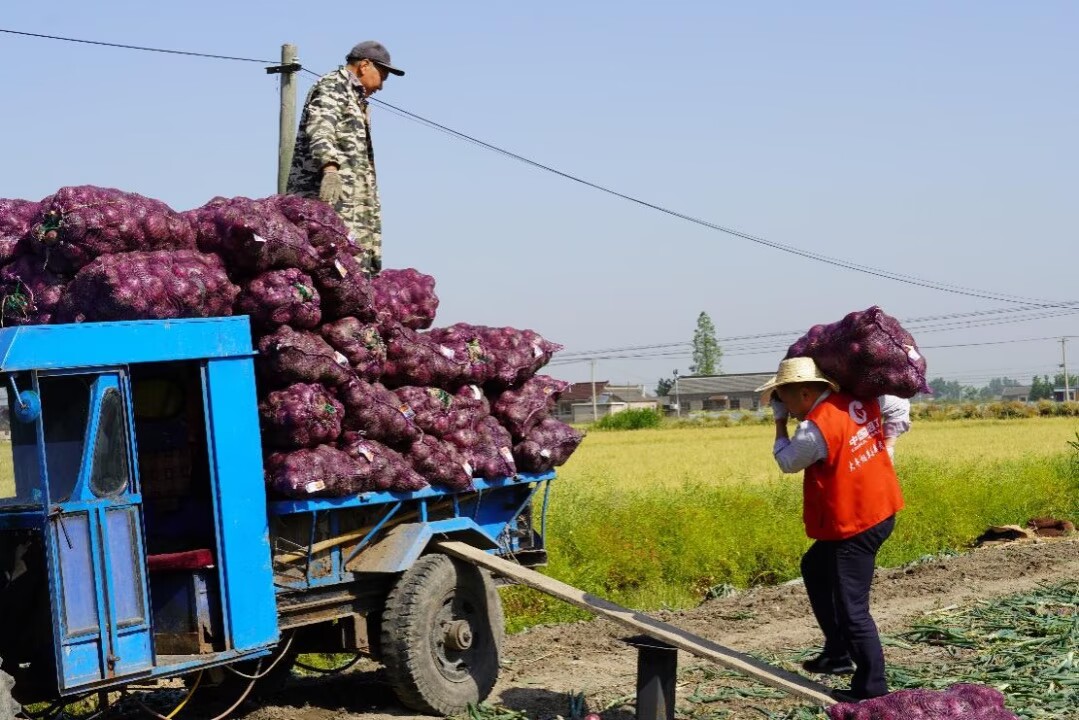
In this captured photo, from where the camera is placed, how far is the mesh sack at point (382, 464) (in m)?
7.67

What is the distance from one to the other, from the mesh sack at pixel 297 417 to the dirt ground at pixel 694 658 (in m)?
1.74

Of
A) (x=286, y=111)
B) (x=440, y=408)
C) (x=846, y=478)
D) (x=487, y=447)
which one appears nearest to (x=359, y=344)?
(x=440, y=408)

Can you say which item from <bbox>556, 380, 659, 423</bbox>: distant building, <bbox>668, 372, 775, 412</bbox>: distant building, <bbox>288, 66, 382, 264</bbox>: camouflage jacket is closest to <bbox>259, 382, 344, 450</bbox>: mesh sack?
<bbox>288, 66, 382, 264</bbox>: camouflage jacket

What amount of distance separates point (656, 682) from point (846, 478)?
1.48 m

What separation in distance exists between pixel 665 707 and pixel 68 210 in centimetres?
406

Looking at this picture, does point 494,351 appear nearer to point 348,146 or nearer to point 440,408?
point 440,408

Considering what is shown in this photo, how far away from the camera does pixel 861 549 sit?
7.09 m

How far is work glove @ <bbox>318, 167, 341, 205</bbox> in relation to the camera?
9.45m

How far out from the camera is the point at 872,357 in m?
7.10

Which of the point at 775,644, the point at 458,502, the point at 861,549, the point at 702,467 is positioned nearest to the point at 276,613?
the point at 458,502

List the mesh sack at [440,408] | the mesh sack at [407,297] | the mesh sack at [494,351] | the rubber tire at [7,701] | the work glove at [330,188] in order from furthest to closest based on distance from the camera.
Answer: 1. the work glove at [330,188]
2. the mesh sack at [494,351]
3. the mesh sack at [407,297]
4. the mesh sack at [440,408]
5. the rubber tire at [7,701]

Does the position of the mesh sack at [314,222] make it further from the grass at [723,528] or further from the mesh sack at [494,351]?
the grass at [723,528]

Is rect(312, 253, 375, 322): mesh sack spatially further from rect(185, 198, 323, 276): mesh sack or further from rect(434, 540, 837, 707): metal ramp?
rect(434, 540, 837, 707): metal ramp

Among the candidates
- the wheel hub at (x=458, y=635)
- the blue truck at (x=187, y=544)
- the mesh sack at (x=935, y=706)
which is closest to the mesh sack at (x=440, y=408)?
the blue truck at (x=187, y=544)
